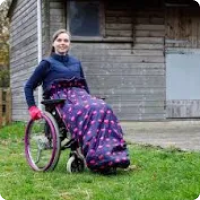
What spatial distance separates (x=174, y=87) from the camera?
1334cm

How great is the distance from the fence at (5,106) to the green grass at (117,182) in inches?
396

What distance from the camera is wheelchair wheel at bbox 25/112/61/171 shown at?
517 centimetres

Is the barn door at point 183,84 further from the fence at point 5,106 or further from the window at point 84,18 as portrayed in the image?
the fence at point 5,106

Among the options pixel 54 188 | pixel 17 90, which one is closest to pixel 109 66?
pixel 17 90

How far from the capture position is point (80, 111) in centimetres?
520

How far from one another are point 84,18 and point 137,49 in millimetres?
1432

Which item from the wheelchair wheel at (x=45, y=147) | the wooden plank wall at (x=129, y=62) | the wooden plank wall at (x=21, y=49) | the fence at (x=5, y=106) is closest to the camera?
the wheelchair wheel at (x=45, y=147)

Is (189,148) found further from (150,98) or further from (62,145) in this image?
(150,98)

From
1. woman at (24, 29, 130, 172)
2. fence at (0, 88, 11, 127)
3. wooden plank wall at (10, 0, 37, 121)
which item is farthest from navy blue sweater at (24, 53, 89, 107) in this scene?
fence at (0, 88, 11, 127)

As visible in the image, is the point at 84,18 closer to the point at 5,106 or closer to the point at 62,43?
the point at 5,106

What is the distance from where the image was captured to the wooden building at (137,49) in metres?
12.6

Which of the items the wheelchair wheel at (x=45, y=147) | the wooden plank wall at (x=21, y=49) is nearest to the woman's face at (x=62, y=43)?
the wheelchair wheel at (x=45, y=147)

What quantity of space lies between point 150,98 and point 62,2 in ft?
9.62

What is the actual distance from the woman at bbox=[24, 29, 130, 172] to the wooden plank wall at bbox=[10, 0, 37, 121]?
325 inches
